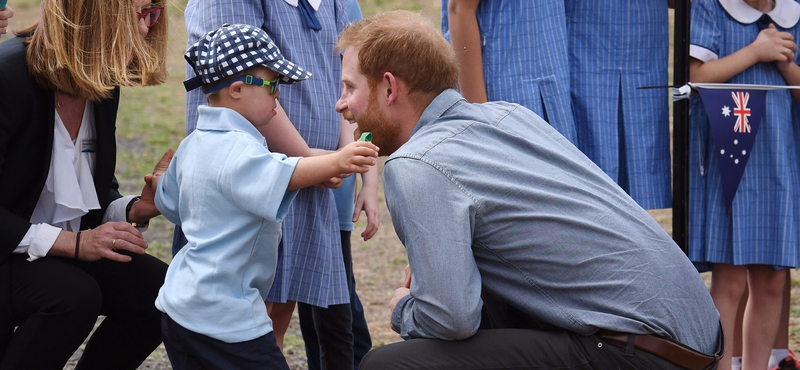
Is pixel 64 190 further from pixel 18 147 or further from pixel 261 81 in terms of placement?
pixel 261 81

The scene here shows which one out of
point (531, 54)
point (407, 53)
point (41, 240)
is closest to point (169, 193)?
point (41, 240)

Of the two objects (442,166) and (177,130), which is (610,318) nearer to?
(442,166)

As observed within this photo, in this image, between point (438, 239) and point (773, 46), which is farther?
point (773, 46)

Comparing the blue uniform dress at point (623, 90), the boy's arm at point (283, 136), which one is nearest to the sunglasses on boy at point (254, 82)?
the boy's arm at point (283, 136)

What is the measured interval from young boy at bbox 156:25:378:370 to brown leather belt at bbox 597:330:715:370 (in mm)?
791

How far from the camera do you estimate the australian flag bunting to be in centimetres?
337

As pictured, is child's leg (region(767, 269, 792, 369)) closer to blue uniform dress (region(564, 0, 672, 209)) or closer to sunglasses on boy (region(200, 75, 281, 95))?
blue uniform dress (region(564, 0, 672, 209))

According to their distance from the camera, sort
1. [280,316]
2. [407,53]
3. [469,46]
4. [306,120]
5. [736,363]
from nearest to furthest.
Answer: [407,53] → [306,120] → [280,316] → [469,46] → [736,363]

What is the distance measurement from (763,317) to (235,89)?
2.19 metres

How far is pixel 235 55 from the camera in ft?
8.26

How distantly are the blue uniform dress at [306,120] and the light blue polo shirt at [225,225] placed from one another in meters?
0.39

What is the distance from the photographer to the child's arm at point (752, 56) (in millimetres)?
3445

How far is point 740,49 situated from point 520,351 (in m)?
1.73

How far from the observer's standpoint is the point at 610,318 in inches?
90.0
